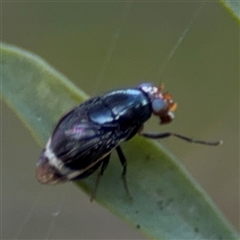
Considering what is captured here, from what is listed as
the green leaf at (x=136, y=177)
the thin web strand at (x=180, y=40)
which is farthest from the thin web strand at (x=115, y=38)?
the green leaf at (x=136, y=177)

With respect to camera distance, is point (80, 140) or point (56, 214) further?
point (56, 214)


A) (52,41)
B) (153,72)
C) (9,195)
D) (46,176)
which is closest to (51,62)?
(52,41)

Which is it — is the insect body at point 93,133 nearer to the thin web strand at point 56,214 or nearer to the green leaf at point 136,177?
the green leaf at point 136,177

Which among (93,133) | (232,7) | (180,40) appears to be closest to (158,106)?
(93,133)

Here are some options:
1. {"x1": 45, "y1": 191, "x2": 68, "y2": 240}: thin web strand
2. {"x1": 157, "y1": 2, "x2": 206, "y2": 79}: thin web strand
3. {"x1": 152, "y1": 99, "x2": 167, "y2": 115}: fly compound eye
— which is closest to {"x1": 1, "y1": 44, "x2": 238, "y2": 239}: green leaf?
{"x1": 152, "y1": 99, "x2": 167, "y2": 115}: fly compound eye

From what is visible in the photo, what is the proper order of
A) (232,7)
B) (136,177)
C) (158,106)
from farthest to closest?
(158,106) < (136,177) < (232,7)

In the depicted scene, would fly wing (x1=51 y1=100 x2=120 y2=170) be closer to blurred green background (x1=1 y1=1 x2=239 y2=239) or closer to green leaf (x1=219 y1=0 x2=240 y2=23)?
green leaf (x1=219 y1=0 x2=240 y2=23)

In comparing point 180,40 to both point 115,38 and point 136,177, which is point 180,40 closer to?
point 115,38
